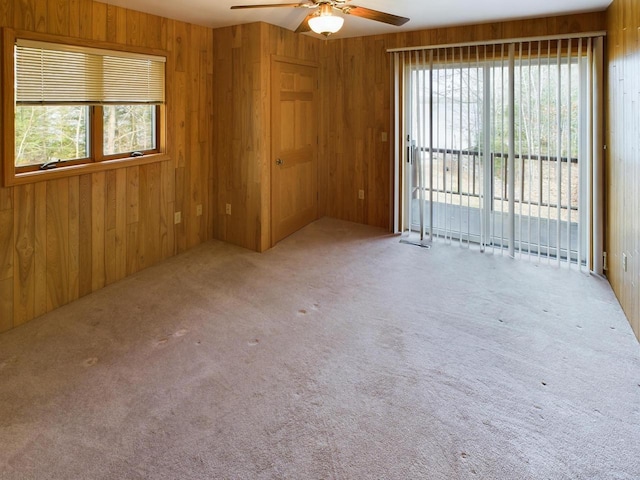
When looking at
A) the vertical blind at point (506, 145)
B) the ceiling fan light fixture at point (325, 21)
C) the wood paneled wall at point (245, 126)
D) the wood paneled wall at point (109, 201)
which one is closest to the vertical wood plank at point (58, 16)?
the wood paneled wall at point (109, 201)

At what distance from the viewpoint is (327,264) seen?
171 inches

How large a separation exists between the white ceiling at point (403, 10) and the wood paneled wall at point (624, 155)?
469 mm

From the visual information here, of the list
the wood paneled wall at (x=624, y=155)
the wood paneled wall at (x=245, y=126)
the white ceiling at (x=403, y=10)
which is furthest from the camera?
the wood paneled wall at (x=245, y=126)

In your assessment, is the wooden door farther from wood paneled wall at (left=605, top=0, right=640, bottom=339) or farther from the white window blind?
wood paneled wall at (left=605, top=0, right=640, bottom=339)

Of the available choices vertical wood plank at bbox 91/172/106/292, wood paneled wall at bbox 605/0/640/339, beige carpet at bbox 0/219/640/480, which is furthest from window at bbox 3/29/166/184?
wood paneled wall at bbox 605/0/640/339

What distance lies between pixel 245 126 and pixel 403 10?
184 centimetres

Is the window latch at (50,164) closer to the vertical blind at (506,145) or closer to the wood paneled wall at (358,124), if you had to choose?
the wood paneled wall at (358,124)

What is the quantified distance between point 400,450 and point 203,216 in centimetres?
362

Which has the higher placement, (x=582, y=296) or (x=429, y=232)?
(x=429, y=232)

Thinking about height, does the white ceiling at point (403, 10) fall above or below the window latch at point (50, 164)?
above

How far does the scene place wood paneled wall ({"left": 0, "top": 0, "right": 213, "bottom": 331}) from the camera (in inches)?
122

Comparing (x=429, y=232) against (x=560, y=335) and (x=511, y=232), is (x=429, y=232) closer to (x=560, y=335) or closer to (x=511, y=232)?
(x=511, y=232)

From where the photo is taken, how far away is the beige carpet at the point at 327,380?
1847 millimetres

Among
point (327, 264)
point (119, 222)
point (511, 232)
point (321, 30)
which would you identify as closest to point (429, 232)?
point (511, 232)
